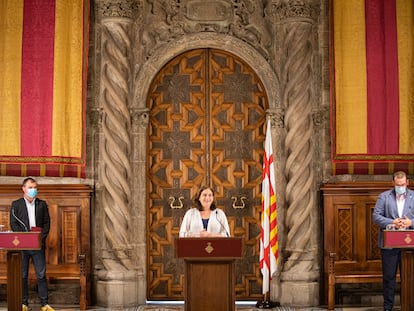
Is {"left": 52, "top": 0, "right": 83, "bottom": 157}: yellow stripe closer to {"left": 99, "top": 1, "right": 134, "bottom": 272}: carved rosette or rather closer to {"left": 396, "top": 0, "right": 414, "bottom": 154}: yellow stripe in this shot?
{"left": 99, "top": 1, "right": 134, "bottom": 272}: carved rosette

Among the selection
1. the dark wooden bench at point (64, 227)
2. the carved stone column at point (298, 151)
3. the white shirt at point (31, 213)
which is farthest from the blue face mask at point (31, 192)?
the carved stone column at point (298, 151)

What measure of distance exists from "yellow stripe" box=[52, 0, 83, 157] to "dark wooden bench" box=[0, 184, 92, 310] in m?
0.57

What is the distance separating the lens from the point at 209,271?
8336 mm

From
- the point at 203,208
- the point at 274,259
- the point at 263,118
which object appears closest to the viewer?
the point at 203,208

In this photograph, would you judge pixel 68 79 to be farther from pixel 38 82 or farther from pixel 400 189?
pixel 400 189

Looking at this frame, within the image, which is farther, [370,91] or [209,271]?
[370,91]

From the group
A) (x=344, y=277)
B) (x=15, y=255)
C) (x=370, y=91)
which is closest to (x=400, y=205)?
(x=344, y=277)

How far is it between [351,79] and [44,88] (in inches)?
158

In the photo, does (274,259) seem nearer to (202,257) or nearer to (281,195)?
(281,195)

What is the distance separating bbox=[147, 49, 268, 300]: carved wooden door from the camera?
449 inches

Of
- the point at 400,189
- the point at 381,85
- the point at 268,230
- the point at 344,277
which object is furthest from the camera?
the point at 381,85

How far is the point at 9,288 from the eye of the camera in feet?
30.7

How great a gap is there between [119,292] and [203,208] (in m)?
2.49

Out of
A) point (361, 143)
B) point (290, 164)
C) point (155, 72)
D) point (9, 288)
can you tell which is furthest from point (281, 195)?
point (9, 288)
